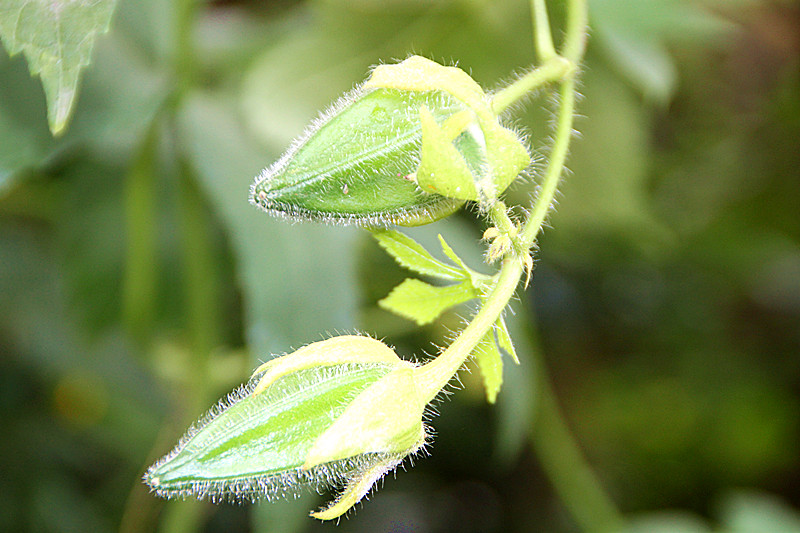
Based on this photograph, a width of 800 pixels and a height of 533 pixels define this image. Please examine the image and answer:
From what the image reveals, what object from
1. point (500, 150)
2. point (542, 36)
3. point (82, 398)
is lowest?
point (82, 398)

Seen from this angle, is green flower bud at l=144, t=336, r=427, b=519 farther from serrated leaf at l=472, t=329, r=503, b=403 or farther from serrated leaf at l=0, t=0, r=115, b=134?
serrated leaf at l=0, t=0, r=115, b=134

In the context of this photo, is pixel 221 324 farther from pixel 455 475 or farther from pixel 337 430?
pixel 337 430

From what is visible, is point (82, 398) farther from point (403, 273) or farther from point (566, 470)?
point (566, 470)

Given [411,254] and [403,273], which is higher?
[411,254]

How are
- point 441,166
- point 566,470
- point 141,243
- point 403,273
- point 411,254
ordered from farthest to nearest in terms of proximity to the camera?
point 566,470
point 403,273
point 141,243
point 411,254
point 441,166

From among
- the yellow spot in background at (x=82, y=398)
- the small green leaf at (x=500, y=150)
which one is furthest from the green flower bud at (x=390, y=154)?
the yellow spot in background at (x=82, y=398)

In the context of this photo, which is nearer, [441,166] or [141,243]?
[441,166]

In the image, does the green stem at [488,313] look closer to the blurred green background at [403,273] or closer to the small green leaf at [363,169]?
the small green leaf at [363,169]

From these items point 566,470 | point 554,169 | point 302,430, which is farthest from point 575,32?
point 566,470
